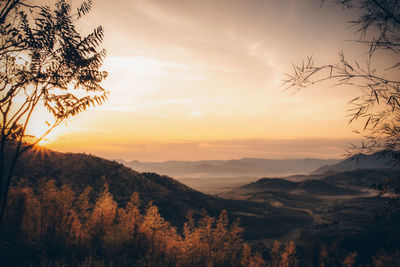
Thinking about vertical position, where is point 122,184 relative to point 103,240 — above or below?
below

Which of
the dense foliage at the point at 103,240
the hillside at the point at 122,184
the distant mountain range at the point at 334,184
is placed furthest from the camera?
the distant mountain range at the point at 334,184

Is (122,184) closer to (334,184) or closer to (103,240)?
(103,240)

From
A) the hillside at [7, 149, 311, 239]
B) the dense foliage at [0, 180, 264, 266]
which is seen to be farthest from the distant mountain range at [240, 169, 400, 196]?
the dense foliage at [0, 180, 264, 266]

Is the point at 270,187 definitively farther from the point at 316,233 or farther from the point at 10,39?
the point at 10,39

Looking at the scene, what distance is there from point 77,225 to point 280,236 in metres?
28.1

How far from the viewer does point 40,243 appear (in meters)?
8.20

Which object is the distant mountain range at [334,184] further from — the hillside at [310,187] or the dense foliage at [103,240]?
the dense foliage at [103,240]

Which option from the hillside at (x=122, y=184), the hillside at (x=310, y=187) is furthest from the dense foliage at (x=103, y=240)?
the hillside at (x=310, y=187)

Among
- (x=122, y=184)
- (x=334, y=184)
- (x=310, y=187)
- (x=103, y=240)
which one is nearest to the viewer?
(x=103, y=240)

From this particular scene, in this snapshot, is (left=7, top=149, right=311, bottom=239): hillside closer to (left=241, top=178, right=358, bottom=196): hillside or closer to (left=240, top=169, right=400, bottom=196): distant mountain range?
(left=241, top=178, right=358, bottom=196): hillside

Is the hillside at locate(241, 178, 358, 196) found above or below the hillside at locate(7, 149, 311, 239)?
below

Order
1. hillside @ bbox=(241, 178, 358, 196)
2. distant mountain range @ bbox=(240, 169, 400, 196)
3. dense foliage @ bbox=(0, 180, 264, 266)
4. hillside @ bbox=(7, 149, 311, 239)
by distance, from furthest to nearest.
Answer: distant mountain range @ bbox=(240, 169, 400, 196)
hillside @ bbox=(241, 178, 358, 196)
hillside @ bbox=(7, 149, 311, 239)
dense foliage @ bbox=(0, 180, 264, 266)

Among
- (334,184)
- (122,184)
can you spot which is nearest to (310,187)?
(334,184)

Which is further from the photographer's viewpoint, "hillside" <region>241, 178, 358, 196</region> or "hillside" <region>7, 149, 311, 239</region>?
"hillside" <region>241, 178, 358, 196</region>
